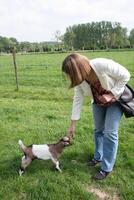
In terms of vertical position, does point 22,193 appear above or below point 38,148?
below

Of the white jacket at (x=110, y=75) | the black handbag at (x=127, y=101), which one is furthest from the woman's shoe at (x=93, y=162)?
the white jacket at (x=110, y=75)

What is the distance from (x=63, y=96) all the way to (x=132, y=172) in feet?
20.1

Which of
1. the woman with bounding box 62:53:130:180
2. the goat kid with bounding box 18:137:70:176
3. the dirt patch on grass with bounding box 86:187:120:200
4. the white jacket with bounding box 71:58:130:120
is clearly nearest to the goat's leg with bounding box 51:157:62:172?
the goat kid with bounding box 18:137:70:176


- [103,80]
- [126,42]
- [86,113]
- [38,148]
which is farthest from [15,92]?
[126,42]

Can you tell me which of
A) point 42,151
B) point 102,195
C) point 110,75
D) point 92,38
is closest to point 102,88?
point 110,75

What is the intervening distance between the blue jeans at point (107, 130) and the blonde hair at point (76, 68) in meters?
0.72

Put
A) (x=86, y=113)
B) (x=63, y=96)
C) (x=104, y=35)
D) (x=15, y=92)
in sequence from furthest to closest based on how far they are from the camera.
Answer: (x=104, y=35)
(x=15, y=92)
(x=63, y=96)
(x=86, y=113)

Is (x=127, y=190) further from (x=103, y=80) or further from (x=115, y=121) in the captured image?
(x=103, y=80)

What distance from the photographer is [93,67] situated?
153 inches

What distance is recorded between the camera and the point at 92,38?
354 feet

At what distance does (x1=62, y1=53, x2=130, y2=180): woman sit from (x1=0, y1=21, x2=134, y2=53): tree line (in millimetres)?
96810

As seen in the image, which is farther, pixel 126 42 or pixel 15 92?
pixel 126 42

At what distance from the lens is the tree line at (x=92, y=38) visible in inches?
3996

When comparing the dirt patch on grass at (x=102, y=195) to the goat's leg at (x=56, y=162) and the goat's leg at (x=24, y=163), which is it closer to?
the goat's leg at (x=56, y=162)
